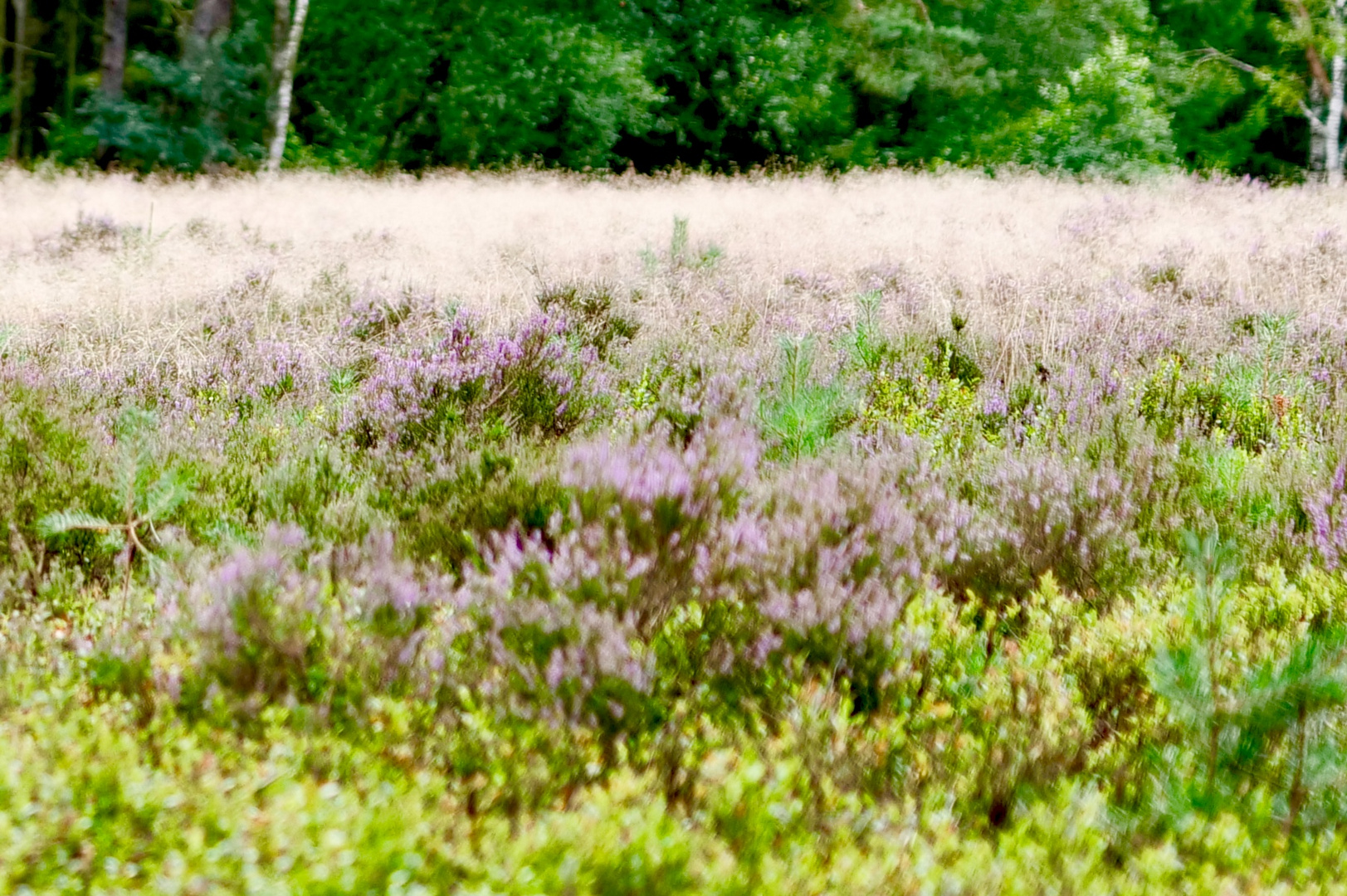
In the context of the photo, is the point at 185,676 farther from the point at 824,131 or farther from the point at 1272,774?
the point at 824,131

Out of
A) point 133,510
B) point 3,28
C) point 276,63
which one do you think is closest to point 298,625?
point 133,510

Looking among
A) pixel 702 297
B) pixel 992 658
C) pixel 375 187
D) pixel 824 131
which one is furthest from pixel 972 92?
pixel 992 658

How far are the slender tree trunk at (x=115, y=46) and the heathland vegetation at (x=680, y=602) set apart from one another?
16794 millimetres

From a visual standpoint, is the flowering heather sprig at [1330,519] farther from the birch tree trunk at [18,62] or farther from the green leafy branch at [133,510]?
the birch tree trunk at [18,62]

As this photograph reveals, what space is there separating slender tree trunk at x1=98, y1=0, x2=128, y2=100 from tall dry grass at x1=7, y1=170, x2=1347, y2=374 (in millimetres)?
6585

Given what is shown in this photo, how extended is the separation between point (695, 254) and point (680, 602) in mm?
5630

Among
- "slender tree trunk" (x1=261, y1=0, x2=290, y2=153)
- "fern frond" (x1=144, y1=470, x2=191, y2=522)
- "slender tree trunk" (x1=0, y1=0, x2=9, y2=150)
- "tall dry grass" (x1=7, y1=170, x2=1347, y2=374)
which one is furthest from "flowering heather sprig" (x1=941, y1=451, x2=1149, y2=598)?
"slender tree trunk" (x1=0, y1=0, x2=9, y2=150)

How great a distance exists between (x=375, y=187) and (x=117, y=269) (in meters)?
7.83

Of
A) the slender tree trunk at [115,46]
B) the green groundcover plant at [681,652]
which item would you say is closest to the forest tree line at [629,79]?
the slender tree trunk at [115,46]

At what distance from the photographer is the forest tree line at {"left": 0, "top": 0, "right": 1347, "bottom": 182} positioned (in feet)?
63.7

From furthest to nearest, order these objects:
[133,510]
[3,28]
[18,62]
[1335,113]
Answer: [3,28] < [18,62] < [1335,113] < [133,510]

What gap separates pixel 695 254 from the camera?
24.8ft

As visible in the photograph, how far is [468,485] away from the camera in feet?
10.1

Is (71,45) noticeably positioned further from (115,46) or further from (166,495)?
(166,495)
